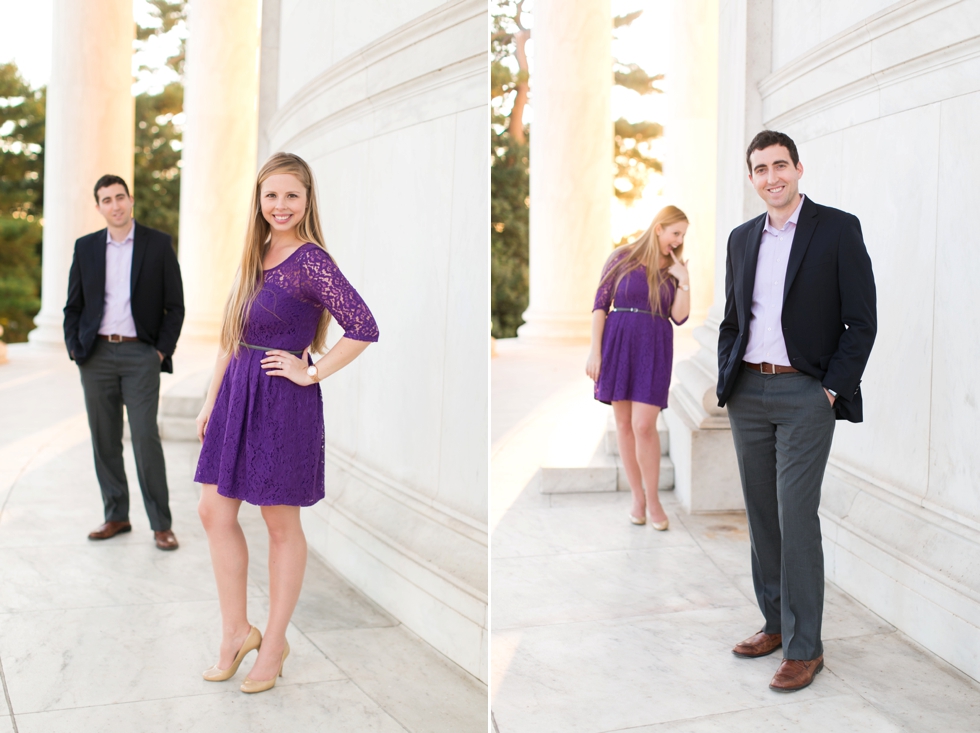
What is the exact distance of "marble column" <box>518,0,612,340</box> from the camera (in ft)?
185

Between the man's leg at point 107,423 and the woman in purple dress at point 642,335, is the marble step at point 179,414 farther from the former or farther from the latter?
the woman in purple dress at point 642,335

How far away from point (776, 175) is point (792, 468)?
505 cm

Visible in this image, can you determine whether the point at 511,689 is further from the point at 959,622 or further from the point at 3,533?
the point at 3,533

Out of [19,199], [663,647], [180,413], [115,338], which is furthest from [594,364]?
[19,199]

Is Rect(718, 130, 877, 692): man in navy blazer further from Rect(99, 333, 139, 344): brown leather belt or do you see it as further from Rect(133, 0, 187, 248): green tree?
Rect(133, 0, 187, 248): green tree

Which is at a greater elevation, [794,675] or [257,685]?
[794,675]

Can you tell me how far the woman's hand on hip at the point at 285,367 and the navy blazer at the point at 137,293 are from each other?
28.5 ft

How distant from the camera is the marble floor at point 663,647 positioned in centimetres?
1455

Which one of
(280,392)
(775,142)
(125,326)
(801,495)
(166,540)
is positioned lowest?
(166,540)

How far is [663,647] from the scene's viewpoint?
1727cm

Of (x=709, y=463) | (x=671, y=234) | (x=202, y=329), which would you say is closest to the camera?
(x=671, y=234)

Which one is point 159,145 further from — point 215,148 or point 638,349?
point 638,349

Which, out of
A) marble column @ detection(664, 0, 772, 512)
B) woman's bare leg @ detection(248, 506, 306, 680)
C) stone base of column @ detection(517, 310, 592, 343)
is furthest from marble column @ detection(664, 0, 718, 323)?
woman's bare leg @ detection(248, 506, 306, 680)

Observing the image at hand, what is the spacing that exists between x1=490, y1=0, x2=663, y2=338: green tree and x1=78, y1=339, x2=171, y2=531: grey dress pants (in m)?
66.5
